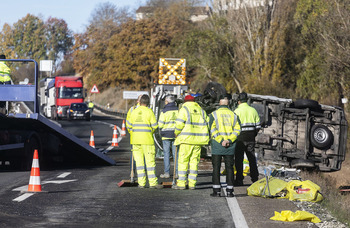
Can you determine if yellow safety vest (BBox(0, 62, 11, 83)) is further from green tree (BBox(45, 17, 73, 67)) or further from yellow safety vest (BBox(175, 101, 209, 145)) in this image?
green tree (BBox(45, 17, 73, 67))

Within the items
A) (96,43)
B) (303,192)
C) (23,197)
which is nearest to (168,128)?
(303,192)

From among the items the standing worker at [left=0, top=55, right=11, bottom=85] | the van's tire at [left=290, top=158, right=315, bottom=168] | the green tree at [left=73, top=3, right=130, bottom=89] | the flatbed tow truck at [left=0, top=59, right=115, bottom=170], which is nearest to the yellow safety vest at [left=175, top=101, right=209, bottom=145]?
the flatbed tow truck at [left=0, top=59, right=115, bottom=170]

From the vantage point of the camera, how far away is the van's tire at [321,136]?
60.3ft

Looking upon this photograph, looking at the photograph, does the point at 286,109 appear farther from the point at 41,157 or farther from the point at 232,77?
the point at 232,77

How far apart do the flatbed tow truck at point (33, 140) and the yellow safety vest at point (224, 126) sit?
15.1ft

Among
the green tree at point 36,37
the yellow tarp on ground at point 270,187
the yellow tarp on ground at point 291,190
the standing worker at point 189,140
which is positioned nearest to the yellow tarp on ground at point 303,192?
the yellow tarp on ground at point 291,190

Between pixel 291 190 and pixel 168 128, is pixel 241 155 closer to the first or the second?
pixel 168 128

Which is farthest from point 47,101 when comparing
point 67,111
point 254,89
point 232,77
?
point 254,89

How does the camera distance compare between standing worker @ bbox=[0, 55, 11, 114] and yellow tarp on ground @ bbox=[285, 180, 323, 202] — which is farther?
standing worker @ bbox=[0, 55, 11, 114]

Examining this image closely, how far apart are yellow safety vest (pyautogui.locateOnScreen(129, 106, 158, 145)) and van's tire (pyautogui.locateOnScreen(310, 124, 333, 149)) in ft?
21.3

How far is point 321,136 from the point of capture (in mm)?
18484

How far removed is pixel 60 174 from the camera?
52.2 ft

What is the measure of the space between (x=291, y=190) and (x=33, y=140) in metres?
7.74

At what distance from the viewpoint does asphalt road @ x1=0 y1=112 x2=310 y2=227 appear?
9148 mm
